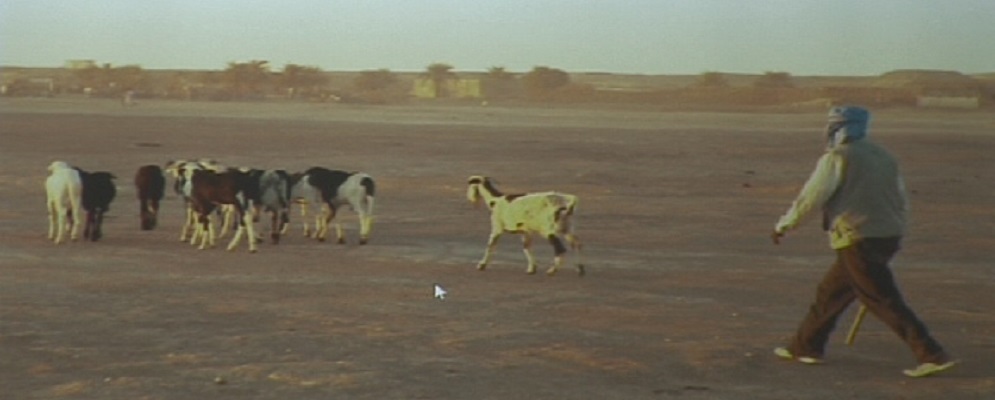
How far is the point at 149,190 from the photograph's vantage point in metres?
22.5

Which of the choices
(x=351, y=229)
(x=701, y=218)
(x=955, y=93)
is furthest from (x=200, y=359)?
(x=955, y=93)

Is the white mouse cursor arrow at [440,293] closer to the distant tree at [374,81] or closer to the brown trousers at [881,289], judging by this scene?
the brown trousers at [881,289]

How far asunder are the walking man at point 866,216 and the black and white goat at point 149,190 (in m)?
12.5

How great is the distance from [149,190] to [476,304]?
860 cm

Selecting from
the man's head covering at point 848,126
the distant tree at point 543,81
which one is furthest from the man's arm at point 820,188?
the distant tree at point 543,81

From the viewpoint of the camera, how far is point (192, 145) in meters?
48.3

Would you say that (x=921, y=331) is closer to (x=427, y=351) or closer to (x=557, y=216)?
(x=427, y=351)

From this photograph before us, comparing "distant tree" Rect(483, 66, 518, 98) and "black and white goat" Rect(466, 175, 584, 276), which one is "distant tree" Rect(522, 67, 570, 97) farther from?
"black and white goat" Rect(466, 175, 584, 276)

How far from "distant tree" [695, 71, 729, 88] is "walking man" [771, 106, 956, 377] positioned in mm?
33295

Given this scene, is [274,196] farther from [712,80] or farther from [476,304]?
[712,80]

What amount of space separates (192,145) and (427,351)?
3687cm

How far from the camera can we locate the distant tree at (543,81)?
56719 millimetres

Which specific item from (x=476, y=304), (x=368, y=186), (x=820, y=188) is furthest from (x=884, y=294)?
(x=368, y=186)

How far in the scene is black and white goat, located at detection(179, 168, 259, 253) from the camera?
811 inches
